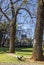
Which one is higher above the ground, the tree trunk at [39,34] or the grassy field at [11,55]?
the tree trunk at [39,34]

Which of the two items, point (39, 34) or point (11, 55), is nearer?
point (39, 34)

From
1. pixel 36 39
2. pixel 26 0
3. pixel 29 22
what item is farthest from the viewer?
pixel 29 22

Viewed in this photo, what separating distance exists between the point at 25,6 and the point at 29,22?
6.29 ft

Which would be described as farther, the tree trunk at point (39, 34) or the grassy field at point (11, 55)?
the tree trunk at point (39, 34)

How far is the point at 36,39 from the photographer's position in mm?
20484

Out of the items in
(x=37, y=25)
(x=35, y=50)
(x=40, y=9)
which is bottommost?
(x=35, y=50)

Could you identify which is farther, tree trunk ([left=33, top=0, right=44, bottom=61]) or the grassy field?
tree trunk ([left=33, top=0, right=44, bottom=61])

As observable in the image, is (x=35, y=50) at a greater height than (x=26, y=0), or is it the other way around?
(x=26, y=0)

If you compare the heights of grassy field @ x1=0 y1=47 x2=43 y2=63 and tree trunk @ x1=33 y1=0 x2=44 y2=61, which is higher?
tree trunk @ x1=33 y1=0 x2=44 y2=61

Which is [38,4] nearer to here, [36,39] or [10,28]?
[36,39]

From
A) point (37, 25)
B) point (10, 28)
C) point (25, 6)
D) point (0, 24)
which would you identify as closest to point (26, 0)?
point (25, 6)

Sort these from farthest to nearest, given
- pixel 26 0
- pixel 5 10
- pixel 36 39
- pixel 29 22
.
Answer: pixel 5 10, pixel 29 22, pixel 26 0, pixel 36 39

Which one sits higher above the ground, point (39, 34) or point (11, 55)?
point (39, 34)

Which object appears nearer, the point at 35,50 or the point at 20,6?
the point at 35,50
